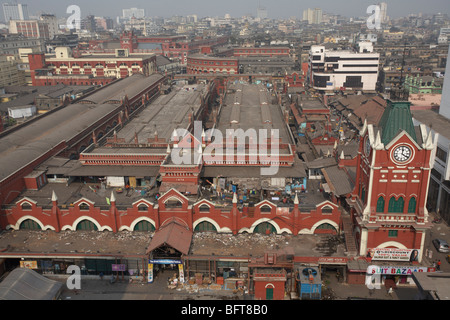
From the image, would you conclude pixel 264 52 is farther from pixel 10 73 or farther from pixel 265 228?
pixel 265 228

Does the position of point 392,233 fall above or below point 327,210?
below

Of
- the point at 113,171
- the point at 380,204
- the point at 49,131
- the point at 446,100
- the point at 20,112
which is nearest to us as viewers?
the point at 380,204

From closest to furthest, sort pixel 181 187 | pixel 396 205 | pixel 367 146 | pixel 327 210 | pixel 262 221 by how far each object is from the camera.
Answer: pixel 396 205 → pixel 367 146 → pixel 327 210 → pixel 262 221 → pixel 181 187

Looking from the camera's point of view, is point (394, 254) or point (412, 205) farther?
point (394, 254)

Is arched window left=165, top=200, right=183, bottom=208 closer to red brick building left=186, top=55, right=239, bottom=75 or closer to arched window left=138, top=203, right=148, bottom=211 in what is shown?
arched window left=138, top=203, right=148, bottom=211

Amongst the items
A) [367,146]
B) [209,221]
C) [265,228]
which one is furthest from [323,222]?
[209,221]

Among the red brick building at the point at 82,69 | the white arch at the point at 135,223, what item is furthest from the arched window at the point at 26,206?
the red brick building at the point at 82,69

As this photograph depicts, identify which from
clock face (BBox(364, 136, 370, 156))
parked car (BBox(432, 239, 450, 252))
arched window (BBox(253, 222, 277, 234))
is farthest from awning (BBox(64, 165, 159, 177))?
parked car (BBox(432, 239, 450, 252))
